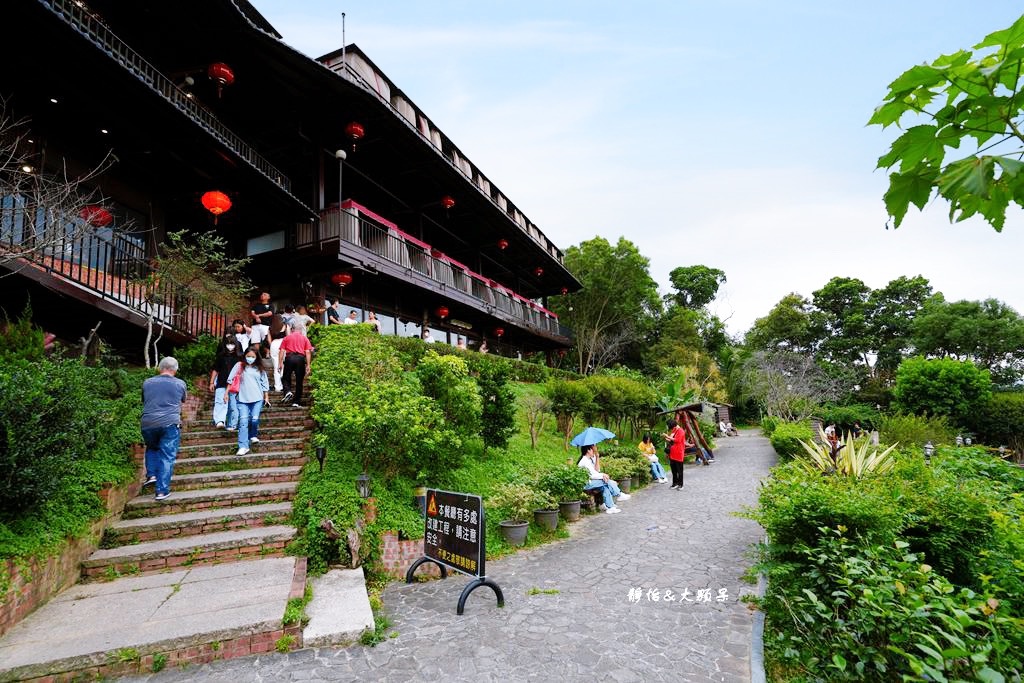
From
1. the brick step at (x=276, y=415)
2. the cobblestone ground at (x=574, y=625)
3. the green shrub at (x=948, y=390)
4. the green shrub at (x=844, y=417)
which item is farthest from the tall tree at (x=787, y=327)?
the brick step at (x=276, y=415)

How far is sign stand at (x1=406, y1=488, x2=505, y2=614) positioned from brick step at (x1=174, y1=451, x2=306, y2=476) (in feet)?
9.44

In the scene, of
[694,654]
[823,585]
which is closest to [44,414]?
[694,654]

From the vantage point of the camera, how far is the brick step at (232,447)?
7250 millimetres

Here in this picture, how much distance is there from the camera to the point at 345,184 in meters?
16.7

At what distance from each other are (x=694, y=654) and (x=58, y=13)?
1173 centimetres

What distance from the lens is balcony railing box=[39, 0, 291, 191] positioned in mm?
7995

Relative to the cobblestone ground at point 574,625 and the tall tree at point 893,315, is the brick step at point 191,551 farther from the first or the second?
the tall tree at point 893,315

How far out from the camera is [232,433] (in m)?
8.04

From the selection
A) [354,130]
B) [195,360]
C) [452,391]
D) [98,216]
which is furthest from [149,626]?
[354,130]

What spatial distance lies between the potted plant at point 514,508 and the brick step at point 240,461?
309 centimetres

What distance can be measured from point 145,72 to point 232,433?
7.56 metres

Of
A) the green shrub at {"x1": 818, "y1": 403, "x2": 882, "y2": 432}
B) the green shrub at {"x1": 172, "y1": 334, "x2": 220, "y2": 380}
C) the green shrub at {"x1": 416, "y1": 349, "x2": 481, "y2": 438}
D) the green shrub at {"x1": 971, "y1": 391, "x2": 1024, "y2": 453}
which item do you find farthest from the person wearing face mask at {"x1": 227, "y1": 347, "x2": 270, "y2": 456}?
the green shrub at {"x1": 818, "y1": 403, "x2": 882, "y2": 432}

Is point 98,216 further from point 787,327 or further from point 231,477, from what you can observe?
point 787,327

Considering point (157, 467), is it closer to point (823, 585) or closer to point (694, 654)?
point (694, 654)
